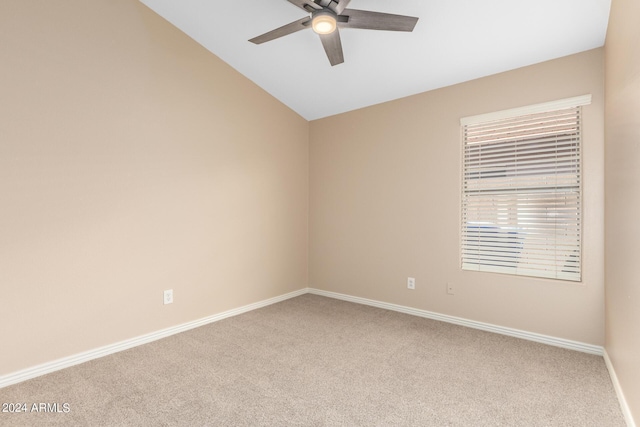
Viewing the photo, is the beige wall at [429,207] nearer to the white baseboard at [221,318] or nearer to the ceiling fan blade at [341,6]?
the white baseboard at [221,318]

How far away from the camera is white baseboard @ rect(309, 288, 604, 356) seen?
2559 millimetres

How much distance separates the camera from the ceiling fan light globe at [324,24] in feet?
6.54

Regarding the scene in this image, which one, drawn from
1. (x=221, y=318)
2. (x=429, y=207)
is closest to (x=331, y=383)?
(x=221, y=318)

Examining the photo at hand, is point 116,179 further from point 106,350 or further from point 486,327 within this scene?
point 486,327

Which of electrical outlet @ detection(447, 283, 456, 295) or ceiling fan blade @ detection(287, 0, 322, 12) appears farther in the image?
electrical outlet @ detection(447, 283, 456, 295)

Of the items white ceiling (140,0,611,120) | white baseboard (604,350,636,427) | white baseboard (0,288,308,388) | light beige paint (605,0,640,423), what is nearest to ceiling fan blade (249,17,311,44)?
white ceiling (140,0,611,120)

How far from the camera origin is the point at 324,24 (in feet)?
6.68

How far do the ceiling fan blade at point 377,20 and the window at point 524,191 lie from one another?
1.42 metres

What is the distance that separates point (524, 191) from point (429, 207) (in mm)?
839

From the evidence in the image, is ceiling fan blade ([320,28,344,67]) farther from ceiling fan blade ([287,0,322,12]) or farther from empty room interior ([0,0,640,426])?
ceiling fan blade ([287,0,322,12])

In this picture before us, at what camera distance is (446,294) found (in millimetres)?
3266

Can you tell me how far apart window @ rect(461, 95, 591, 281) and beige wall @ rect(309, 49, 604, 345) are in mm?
83

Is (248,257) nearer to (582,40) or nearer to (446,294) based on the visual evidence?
(446,294)

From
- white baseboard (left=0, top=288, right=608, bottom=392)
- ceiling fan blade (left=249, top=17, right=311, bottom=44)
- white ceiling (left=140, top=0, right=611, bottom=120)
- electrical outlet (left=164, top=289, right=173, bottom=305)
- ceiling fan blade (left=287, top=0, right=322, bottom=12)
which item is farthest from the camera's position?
electrical outlet (left=164, top=289, right=173, bottom=305)
